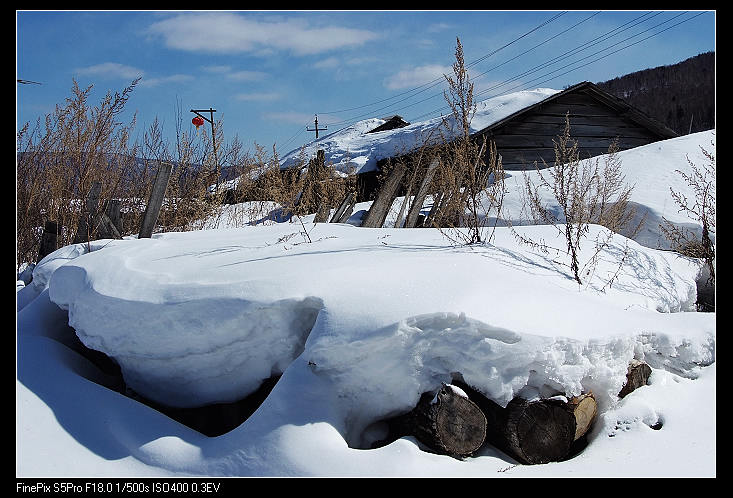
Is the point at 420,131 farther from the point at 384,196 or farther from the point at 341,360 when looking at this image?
the point at 341,360

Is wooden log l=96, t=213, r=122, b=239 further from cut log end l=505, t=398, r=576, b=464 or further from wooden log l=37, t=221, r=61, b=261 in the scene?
cut log end l=505, t=398, r=576, b=464

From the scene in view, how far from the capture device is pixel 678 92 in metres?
28.6

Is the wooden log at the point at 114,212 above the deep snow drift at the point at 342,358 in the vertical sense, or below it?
above

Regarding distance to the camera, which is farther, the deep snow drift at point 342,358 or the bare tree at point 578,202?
the bare tree at point 578,202

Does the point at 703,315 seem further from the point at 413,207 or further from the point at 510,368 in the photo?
the point at 413,207

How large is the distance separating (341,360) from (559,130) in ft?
43.4

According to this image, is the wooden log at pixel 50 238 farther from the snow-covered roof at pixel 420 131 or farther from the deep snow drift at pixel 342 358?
the snow-covered roof at pixel 420 131

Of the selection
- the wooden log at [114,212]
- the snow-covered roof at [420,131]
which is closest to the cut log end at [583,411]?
the wooden log at [114,212]

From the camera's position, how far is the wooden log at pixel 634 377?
298 cm

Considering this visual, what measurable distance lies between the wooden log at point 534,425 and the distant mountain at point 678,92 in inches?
1047

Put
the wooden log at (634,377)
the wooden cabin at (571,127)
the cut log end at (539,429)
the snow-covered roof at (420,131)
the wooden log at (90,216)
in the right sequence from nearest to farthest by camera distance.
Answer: the cut log end at (539,429) < the wooden log at (634,377) < the wooden log at (90,216) < the snow-covered roof at (420,131) < the wooden cabin at (571,127)

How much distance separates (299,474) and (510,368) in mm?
1059
